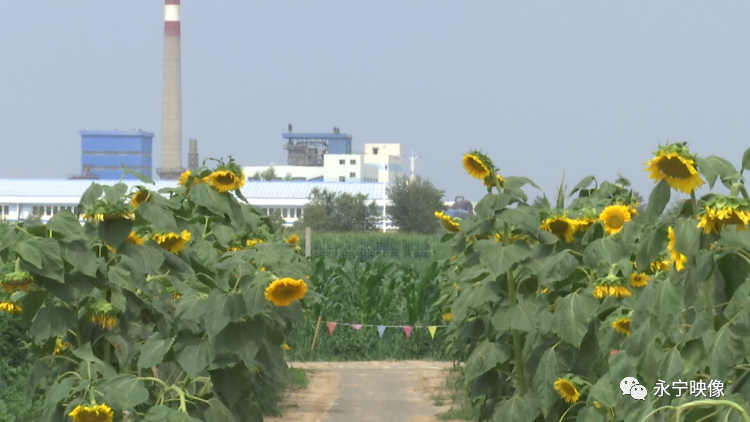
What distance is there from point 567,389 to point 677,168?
6.37 ft

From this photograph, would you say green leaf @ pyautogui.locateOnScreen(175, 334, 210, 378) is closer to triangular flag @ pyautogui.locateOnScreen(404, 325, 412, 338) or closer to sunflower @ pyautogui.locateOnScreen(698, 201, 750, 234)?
sunflower @ pyautogui.locateOnScreen(698, 201, 750, 234)

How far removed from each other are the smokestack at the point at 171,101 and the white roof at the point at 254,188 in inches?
579

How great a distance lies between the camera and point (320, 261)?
597 inches

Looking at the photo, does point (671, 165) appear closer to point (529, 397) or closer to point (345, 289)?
point (529, 397)

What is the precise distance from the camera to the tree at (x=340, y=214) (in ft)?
254

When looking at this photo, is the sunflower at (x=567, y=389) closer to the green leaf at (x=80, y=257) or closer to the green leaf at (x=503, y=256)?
the green leaf at (x=503, y=256)

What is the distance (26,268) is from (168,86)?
11657 cm

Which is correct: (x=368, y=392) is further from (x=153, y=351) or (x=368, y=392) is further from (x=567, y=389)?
(x=153, y=351)

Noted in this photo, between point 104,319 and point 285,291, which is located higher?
point 285,291

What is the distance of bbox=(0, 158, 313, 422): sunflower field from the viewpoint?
13.1 ft

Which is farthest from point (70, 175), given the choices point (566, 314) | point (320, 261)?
point (566, 314)

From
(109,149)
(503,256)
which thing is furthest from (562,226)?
(109,149)

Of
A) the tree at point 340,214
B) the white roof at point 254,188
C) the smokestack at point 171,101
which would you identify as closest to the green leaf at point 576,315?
the tree at point 340,214

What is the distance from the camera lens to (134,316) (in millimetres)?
4398
